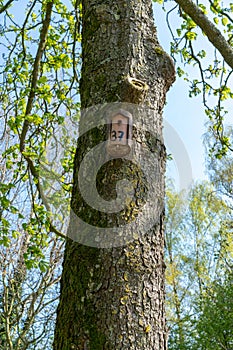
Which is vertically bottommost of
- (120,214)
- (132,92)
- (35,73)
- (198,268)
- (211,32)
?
(120,214)

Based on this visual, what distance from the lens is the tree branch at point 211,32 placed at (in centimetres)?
179

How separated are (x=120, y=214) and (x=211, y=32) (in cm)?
102

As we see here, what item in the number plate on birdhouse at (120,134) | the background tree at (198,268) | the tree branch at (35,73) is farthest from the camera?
the background tree at (198,268)

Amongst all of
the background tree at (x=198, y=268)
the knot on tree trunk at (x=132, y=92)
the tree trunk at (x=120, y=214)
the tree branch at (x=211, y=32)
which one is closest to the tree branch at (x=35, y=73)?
the tree branch at (x=211, y=32)

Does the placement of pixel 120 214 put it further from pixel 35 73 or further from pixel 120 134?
pixel 35 73

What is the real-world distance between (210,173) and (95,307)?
8.37 meters

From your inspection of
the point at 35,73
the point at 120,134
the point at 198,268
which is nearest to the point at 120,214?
the point at 120,134

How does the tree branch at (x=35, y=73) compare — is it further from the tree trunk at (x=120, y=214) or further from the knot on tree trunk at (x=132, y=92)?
the knot on tree trunk at (x=132, y=92)

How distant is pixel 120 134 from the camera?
1.28m

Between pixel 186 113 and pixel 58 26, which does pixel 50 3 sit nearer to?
pixel 58 26

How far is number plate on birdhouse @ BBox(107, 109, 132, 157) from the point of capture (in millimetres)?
1270

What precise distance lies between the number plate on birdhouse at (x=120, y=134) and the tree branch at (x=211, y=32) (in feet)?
2.23

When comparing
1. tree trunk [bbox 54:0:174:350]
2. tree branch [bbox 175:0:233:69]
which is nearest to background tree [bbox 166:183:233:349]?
tree branch [bbox 175:0:233:69]

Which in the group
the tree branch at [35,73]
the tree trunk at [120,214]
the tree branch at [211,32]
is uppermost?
the tree branch at [35,73]
